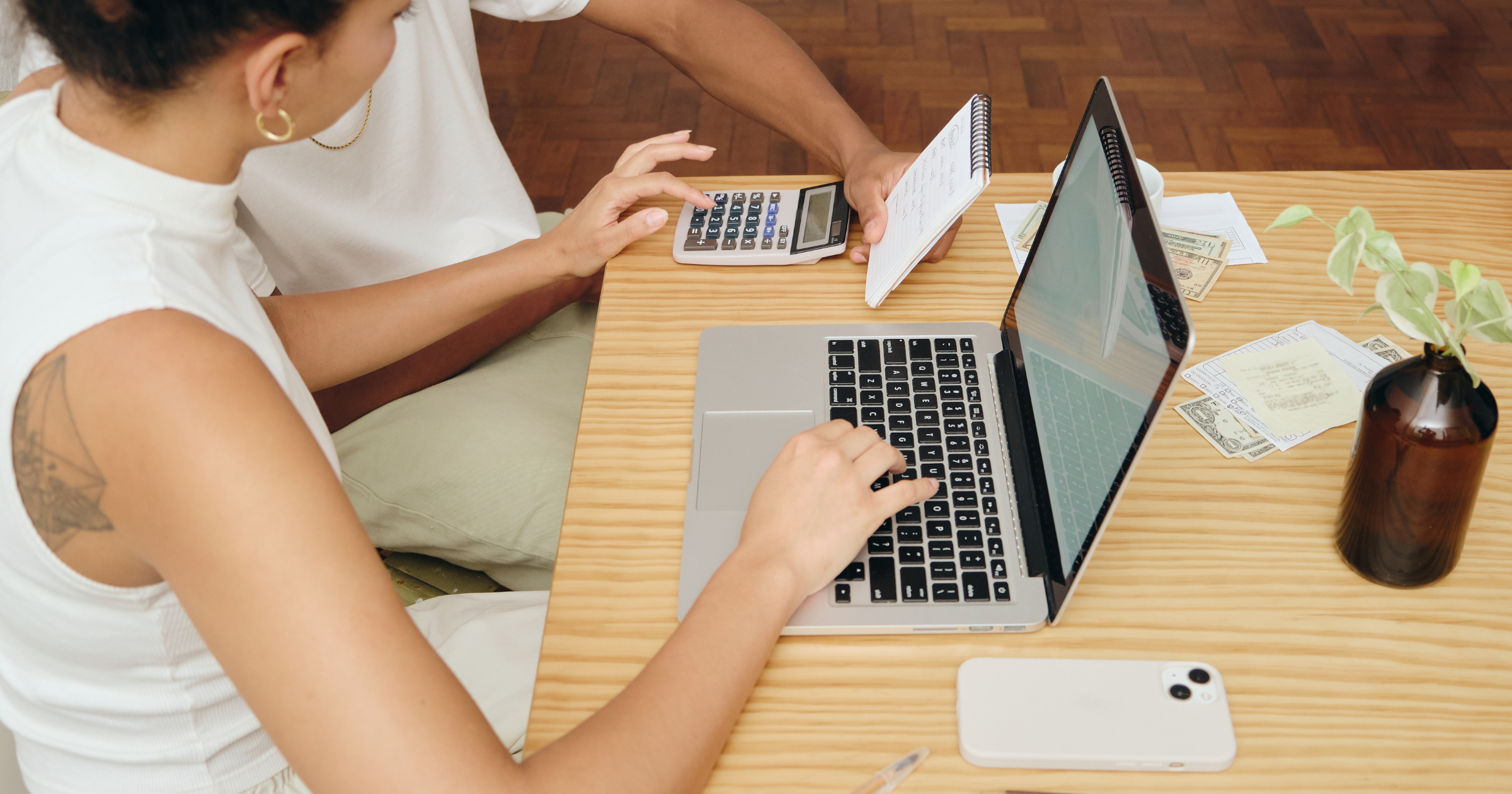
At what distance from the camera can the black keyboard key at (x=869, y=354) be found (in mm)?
992

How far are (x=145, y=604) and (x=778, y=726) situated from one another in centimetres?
41

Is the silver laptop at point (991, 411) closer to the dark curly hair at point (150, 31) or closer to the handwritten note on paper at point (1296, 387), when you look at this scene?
the handwritten note on paper at point (1296, 387)

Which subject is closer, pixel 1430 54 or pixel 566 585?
pixel 566 585

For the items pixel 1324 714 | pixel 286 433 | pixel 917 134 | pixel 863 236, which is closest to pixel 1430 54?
pixel 917 134

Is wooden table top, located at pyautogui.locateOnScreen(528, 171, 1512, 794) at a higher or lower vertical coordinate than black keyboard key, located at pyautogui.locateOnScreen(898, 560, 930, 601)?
lower

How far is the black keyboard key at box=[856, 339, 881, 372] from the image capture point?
992mm

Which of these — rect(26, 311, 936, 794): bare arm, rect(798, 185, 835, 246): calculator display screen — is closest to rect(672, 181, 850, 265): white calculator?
rect(798, 185, 835, 246): calculator display screen

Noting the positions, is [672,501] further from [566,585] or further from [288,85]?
[288,85]

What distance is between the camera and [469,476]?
1158 millimetres

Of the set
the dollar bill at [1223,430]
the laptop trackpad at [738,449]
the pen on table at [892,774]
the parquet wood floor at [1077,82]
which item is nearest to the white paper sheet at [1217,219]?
the dollar bill at [1223,430]

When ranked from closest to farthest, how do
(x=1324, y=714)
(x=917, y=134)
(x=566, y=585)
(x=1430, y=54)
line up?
(x=1324, y=714) → (x=566, y=585) → (x=917, y=134) → (x=1430, y=54)

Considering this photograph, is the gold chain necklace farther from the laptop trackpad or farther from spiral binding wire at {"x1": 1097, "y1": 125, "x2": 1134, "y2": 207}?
spiral binding wire at {"x1": 1097, "y1": 125, "x2": 1134, "y2": 207}

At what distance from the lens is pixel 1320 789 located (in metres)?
0.68

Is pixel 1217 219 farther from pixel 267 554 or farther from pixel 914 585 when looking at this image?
pixel 267 554
